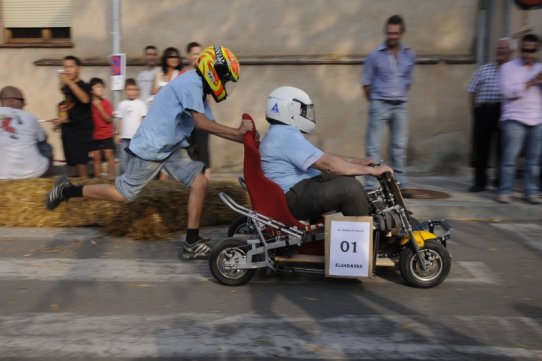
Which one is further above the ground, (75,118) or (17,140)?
(75,118)

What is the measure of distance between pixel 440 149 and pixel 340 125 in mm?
1589

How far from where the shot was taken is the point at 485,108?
8.26 meters

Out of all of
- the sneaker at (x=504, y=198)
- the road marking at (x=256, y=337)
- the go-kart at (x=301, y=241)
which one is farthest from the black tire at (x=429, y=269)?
the sneaker at (x=504, y=198)

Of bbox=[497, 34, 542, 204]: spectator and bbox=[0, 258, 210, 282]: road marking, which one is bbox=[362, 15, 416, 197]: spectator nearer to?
bbox=[497, 34, 542, 204]: spectator

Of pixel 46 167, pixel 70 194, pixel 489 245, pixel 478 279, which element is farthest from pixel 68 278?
pixel 489 245

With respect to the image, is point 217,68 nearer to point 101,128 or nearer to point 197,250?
point 197,250

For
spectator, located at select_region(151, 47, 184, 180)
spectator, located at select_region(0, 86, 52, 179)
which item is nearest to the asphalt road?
spectator, located at select_region(0, 86, 52, 179)

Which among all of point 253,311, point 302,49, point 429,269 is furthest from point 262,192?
point 302,49

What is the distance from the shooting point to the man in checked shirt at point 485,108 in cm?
802

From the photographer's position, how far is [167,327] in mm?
4336

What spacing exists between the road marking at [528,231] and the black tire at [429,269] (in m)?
1.75

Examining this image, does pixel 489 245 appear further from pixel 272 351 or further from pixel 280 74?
pixel 280 74

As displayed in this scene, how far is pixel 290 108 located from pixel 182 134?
1190mm

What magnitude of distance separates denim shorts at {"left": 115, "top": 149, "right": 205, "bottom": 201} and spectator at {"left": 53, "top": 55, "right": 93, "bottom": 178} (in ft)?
8.64
